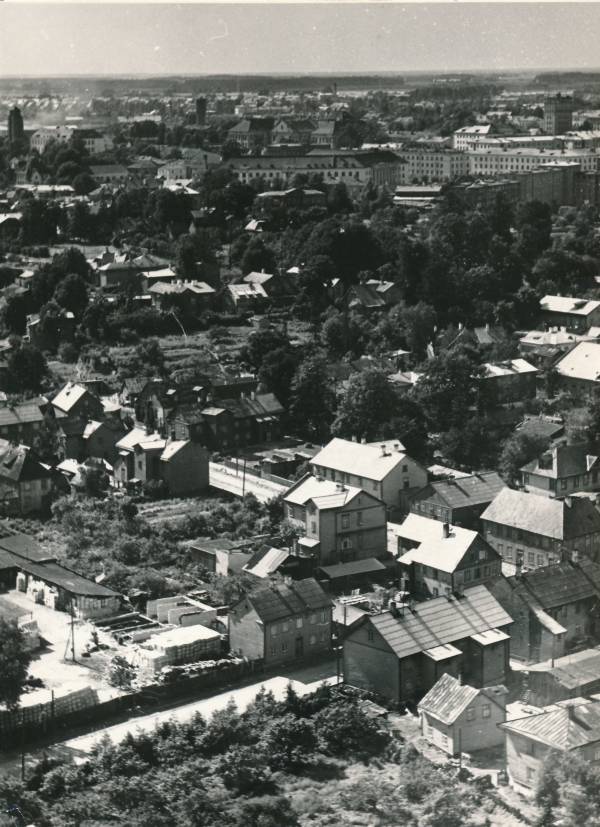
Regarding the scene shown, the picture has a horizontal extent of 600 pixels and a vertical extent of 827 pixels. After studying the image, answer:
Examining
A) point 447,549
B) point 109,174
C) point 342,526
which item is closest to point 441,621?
point 447,549

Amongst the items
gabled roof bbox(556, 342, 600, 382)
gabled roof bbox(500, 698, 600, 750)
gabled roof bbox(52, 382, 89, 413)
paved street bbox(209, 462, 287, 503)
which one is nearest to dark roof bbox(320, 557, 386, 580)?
paved street bbox(209, 462, 287, 503)

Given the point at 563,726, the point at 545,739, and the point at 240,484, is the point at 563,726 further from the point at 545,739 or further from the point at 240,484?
the point at 240,484

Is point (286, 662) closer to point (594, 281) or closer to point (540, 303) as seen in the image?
point (540, 303)

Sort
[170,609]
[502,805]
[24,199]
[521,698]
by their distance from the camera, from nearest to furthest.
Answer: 1. [502,805]
2. [521,698]
3. [170,609]
4. [24,199]

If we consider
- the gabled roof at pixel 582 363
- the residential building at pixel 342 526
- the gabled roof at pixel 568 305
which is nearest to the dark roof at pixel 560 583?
the residential building at pixel 342 526

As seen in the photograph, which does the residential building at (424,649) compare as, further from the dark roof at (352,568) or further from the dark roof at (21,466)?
the dark roof at (21,466)

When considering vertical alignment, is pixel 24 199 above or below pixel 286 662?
above

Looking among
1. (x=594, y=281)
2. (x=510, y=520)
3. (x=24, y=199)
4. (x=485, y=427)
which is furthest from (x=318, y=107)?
(x=510, y=520)

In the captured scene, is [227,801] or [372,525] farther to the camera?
[372,525]
